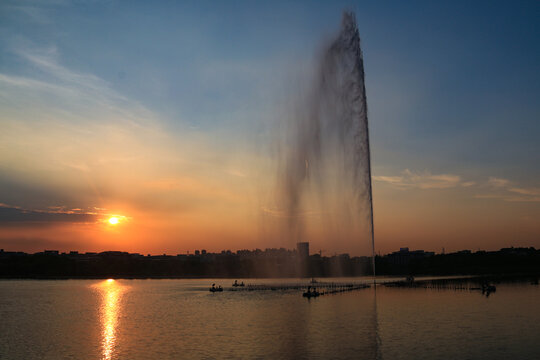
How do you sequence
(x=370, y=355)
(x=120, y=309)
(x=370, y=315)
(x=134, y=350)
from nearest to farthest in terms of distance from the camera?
(x=370, y=355) < (x=134, y=350) < (x=370, y=315) < (x=120, y=309)

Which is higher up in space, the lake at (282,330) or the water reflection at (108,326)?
the lake at (282,330)

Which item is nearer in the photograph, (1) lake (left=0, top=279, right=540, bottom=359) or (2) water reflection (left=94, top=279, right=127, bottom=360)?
(1) lake (left=0, top=279, right=540, bottom=359)

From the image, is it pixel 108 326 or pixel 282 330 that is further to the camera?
pixel 108 326

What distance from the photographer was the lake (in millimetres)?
35094

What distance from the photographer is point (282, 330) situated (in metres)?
45.3

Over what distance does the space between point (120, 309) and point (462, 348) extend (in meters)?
51.3

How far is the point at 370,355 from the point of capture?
3350 centimetres

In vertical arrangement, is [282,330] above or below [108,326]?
above

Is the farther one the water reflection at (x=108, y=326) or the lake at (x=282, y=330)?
the water reflection at (x=108, y=326)

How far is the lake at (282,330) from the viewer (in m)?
35.1

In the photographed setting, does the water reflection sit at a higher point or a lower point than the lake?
lower

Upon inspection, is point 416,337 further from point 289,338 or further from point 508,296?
point 508,296

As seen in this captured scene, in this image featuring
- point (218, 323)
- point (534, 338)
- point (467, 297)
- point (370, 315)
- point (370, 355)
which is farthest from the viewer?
point (467, 297)

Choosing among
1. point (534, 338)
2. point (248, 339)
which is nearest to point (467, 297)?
point (534, 338)
